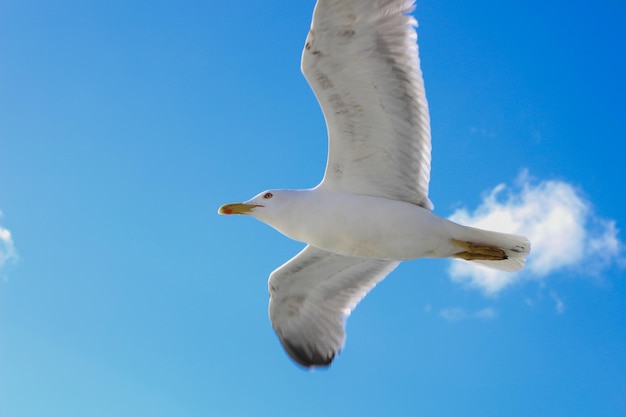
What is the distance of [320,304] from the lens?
7.19 m

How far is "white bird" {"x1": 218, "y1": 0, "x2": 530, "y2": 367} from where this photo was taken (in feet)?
18.3

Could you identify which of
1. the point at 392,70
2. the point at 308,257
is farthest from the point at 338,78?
the point at 308,257

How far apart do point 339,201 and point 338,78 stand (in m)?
0.95

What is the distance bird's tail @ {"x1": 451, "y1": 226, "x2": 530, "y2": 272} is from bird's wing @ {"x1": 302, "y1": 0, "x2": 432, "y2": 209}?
42 cm

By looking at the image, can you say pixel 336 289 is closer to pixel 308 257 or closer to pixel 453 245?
pixel 308 257

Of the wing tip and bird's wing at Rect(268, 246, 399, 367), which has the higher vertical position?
bird's wing at Rect(268, 246, 399, 367)

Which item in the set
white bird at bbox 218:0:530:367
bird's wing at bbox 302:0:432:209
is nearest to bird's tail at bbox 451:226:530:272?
white bird at bbox 218:0:530:367

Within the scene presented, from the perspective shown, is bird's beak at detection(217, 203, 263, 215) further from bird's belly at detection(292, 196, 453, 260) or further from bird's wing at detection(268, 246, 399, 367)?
bird's wing at detection(268, 246, 399, 367)

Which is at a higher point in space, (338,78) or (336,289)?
(338,78)

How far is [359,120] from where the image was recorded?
235 inches

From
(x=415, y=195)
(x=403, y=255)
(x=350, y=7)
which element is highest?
(x=350, y=7)

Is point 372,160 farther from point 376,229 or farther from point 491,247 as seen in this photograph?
point 491,247

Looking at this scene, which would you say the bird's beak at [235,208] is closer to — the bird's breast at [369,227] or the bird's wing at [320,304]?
the bird's breast at [369,227]

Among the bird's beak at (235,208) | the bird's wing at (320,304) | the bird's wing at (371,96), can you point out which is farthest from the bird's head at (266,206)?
the bird's wing at (320,304)
